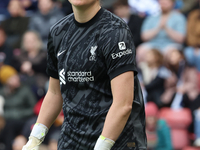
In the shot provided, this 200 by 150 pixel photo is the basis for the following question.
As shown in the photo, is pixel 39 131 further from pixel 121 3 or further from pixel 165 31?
pixel 121 3

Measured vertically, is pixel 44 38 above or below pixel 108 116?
below

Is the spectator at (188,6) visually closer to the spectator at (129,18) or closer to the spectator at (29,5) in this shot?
the spectator at (129,18)

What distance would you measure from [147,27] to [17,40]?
3.28 meters

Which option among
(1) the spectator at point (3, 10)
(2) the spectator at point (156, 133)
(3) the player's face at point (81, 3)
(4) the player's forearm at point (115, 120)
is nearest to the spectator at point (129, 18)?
(2) the spectator at point (156, 133)

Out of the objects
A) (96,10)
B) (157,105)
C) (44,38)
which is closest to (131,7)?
(44,38)

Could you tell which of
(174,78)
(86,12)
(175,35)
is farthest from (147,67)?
(86,12)

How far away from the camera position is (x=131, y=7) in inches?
344

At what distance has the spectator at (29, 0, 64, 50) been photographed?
28.9 feet

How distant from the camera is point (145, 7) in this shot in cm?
855

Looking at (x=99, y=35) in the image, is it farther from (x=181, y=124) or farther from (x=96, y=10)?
(x=181, y=124)

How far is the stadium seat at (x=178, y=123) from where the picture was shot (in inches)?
259

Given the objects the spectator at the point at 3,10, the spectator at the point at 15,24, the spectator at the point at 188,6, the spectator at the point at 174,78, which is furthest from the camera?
the spectator at the point at 3,10

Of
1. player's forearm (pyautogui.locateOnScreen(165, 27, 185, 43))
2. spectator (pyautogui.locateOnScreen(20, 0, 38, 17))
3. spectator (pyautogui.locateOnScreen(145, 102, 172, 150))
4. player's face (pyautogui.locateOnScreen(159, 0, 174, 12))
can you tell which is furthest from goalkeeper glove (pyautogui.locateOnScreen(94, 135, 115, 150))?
spectator (pyautogui.locateOnScreen(20, 0, 38, 17))

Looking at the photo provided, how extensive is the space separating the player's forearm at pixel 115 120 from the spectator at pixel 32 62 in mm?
5494
